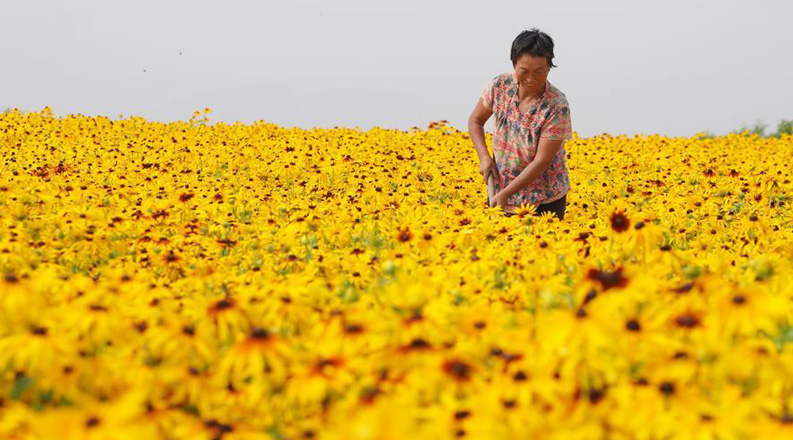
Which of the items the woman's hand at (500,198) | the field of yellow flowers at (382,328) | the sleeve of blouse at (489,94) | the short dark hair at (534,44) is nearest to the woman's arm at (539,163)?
the woman's hand at (500,198)

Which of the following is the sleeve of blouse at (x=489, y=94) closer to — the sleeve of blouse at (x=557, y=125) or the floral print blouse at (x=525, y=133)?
the floral print blouse at (x=525, y=133)

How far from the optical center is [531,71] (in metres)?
6.82

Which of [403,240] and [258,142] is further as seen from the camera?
[258,142]

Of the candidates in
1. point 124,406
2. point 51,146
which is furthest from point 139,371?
point 51,146

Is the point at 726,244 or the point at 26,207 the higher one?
the point at 26,207

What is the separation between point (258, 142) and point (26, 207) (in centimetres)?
872

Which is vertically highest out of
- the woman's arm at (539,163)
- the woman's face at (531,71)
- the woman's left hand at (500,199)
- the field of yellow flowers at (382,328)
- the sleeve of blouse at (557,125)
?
the woman's face at (531,71)

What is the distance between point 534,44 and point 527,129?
103 centimetres

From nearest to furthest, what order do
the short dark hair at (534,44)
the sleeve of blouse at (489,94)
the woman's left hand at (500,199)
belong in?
1. the short dark hair at (534,44)
2. the woman's left hand at (500,199)
3. the sleeve of blouse at (489,94)

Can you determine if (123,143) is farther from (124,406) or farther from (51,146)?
(124,406)

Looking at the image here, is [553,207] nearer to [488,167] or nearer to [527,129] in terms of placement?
[488,167]

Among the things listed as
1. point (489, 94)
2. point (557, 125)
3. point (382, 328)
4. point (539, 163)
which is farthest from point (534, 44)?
point (382, 328)

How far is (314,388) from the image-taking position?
2.64 metres

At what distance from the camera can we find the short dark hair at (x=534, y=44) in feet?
21.7
